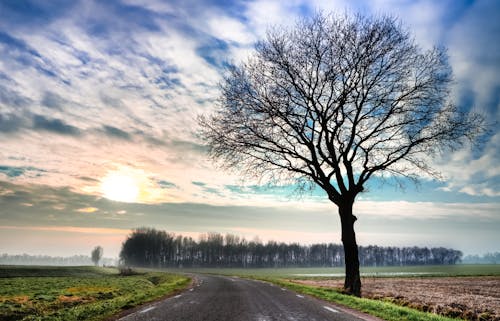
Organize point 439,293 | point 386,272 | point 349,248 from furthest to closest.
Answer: point 386,272, point 439,293, point 349,248

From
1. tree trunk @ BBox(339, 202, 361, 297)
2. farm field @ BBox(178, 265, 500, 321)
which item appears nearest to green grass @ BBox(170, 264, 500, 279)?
farm field @ BBox(178, 265, 500, 321)

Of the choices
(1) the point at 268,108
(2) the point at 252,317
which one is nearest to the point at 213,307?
(2) the point at 252,317

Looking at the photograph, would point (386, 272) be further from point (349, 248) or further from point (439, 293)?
point (349, 248)

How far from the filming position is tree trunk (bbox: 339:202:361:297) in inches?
736

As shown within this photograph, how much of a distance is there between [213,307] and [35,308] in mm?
10152

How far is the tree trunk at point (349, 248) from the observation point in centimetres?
1870

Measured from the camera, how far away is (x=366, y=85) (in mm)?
19391

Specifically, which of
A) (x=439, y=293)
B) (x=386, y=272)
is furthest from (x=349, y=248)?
(x=386, y=272)

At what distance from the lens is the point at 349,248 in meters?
19.2

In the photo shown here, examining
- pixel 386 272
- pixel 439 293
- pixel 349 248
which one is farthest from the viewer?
pixel 386 272

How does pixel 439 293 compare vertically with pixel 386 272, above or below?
above

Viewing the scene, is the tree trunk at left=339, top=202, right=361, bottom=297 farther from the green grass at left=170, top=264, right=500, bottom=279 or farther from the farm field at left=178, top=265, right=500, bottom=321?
the green grass at left=170, top=264, right=500, bottom=279

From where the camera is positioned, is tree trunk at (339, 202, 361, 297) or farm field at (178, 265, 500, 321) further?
tree trunk at (339, 202, 361, 297)

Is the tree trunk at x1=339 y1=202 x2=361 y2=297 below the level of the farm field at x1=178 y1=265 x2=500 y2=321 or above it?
above
